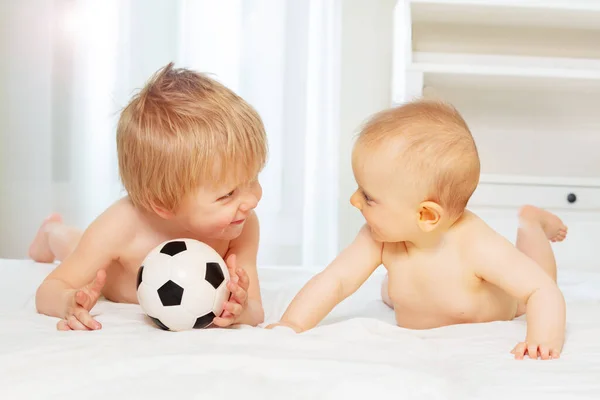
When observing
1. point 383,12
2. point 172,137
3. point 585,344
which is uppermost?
point 383,12

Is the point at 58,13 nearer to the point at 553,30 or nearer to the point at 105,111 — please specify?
the point at 105,111

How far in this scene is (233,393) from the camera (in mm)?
711

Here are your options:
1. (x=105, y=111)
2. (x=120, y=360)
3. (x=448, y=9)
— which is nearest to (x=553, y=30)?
(x=448, y=9)

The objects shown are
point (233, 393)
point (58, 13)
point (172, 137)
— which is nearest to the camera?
point (233, 393)

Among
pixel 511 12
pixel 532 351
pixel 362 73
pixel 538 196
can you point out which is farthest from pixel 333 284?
pixel 362 73

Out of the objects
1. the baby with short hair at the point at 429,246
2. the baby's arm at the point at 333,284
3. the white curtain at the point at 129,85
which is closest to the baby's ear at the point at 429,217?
the baby with short hair at the point at 429,246

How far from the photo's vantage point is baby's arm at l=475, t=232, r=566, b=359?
967mm

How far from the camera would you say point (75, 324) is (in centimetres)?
106

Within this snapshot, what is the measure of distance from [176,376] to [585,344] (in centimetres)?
58

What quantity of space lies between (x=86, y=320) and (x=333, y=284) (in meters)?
0.38

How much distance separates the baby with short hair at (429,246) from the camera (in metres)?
1.07

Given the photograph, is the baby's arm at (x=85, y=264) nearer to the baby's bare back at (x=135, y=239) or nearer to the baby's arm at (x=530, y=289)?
the baby's bare back at (x=135, y=239)

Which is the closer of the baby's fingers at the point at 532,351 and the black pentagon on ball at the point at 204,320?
the baby's fingers at the point at 532,351

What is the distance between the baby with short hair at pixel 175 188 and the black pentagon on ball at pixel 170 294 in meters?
0.07
